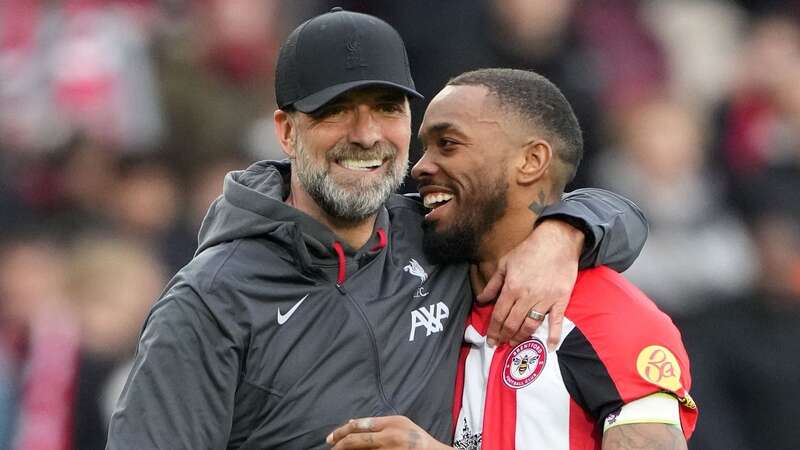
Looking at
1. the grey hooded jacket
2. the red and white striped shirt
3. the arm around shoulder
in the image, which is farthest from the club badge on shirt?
the arm around shoulder

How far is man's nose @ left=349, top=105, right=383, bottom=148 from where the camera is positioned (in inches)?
151

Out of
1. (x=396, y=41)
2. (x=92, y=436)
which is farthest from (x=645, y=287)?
(x=396, y=41)

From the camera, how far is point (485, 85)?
413cm

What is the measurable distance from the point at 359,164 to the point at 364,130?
0.10 metres

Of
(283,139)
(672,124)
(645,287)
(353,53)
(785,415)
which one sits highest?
(353,53)

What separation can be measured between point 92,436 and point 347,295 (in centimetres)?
257

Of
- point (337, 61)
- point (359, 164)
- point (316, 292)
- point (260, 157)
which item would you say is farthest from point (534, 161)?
point (260, 157)

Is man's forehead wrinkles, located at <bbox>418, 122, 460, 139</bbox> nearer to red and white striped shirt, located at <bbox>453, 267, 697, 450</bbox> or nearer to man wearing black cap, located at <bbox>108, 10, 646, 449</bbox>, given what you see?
man wearing black cap, located at <bbox>108, 10, 646, 449</bbox>

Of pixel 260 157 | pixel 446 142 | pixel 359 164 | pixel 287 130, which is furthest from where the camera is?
pixel 260 157

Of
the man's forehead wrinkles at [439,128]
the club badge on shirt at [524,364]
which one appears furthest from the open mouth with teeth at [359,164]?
the club badge on shirt at [524,364]

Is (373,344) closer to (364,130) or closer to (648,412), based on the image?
(364,130)

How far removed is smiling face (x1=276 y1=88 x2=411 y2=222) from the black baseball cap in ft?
0.15

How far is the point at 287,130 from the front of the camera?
402 centimetres

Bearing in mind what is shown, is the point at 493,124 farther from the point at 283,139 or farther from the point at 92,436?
the point at 92,436
